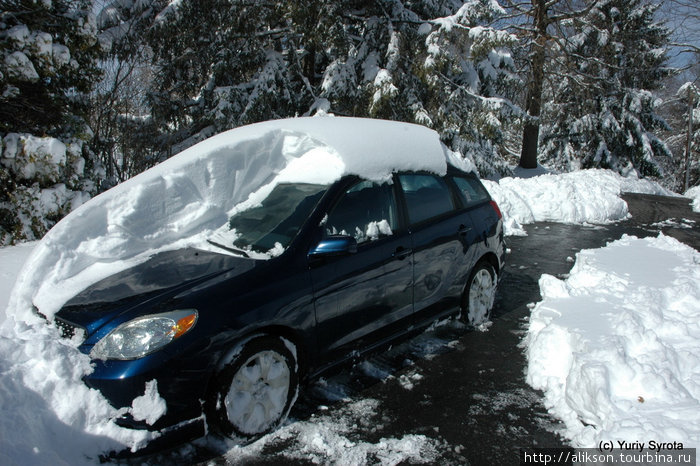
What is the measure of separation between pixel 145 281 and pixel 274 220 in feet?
3.20

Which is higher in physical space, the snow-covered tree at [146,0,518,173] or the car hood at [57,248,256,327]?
the snow-covered tree at [146,0,518,173]

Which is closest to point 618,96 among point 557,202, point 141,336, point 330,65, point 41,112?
point 557,202

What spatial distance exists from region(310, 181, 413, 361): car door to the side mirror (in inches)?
2.9

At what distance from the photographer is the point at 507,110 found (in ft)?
42.7

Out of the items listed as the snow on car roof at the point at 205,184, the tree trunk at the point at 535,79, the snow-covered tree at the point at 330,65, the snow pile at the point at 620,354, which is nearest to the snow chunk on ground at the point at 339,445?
the snow pile at the point at 620,354

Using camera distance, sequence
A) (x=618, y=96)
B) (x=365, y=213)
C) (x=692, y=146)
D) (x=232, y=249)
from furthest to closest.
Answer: (x=692, y=146) → (x=618, y=96) → (x=365, y=213) → (x=232, y=249)

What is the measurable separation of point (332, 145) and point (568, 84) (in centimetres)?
2565

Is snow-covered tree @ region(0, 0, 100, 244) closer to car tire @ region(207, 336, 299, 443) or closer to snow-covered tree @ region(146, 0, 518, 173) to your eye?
snow-covered tree @ region(146, 0, 518, 173)

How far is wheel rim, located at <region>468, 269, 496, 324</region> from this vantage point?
4.80 m

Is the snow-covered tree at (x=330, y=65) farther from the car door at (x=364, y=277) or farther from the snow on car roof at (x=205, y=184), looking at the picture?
the car door at (x=364, y=277)

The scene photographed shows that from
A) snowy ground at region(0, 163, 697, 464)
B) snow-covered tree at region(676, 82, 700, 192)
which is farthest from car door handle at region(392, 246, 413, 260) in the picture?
snow-covered tree at region(676, 82, 700, 192)

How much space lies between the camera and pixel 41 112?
753cm

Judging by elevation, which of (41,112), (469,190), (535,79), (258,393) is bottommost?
(258,393)

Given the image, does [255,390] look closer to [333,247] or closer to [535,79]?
[333,247]
